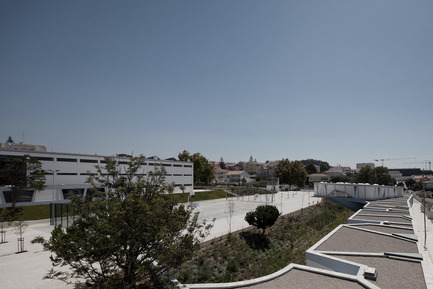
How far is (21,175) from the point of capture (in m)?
28.8

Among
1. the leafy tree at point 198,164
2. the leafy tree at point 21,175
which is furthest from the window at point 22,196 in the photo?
the leafy tree at point 198,164

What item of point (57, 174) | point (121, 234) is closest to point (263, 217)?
point (121, 234)

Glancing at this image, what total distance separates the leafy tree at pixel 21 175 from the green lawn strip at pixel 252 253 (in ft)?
81.0

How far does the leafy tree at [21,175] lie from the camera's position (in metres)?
28.3

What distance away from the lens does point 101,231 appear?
6289 millimetres

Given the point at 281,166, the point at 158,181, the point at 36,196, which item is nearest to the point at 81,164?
the point at 36,196

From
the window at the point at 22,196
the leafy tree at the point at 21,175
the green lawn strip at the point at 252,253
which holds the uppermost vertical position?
the leafy tree at the point at 21,175

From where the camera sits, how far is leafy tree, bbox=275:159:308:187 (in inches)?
2648

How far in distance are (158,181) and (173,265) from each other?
8.58 ft

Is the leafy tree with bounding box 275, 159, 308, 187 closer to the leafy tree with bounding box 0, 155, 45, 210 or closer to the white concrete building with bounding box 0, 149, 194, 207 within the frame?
the white concrete building with bounding box 0, 149, 194, 207

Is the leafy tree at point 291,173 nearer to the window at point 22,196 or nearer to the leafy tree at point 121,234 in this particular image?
the window at point 22,196

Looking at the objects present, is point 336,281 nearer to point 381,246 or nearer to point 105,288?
point 381,246

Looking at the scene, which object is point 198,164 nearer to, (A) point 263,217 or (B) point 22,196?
(B) point 22,196

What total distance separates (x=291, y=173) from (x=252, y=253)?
5466cm
